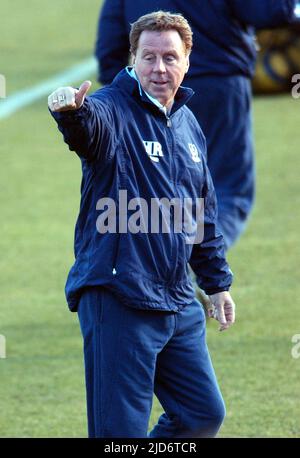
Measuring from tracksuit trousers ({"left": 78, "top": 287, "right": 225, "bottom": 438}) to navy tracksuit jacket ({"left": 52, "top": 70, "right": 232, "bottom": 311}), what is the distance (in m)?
0.06

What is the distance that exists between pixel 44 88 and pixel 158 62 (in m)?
11.4

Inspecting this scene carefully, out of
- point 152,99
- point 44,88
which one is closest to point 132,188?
point 152,99

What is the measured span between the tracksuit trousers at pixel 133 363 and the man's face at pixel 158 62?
779 millimetres

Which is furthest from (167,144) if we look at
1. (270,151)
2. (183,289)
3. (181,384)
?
(270,151)

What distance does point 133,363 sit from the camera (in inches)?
182

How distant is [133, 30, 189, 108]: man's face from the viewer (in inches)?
187

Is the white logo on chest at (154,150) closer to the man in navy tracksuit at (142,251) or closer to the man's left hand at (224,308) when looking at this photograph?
the man in navy tracksuit at (142,251)

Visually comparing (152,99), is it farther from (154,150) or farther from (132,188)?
(132,188)

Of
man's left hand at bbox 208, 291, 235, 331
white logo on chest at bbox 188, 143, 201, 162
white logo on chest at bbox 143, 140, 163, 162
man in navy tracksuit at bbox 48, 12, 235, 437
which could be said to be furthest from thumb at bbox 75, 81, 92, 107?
man's left hand at bbox 208, 291, 235, 331

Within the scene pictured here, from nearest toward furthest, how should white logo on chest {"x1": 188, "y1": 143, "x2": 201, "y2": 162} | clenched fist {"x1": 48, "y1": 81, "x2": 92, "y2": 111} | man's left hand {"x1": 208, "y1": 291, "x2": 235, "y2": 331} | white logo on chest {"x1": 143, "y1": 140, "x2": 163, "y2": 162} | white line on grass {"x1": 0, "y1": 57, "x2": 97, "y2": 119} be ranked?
1. clenched fist {"x1": 48, "y1": 81, "x2": 92, "y2": 111}
2. white logo on chest {"x1": 143, "y1": 140, "x2": 163, "y2": 162}
3. white logo on chest {"x1": 188, "y1": 143, "x2": 201, "y2": 162}
4. man's left hand {"x1": 208, "y1": 291, "x2": 235, "y2": 331}
5. white line on grass {"x1": 0, "y1": 57, "x2": 97, "y2": 119}

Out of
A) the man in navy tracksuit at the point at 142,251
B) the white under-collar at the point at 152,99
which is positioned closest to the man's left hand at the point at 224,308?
the man in navy tracksuit at the point at 142,251

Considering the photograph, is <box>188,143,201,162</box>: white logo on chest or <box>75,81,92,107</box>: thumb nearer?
<box>75,81,92,107</box>: thumb

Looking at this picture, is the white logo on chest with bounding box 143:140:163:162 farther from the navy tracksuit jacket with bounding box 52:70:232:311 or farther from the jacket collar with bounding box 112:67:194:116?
the jacket collar with bounding box 112:67:194:116
